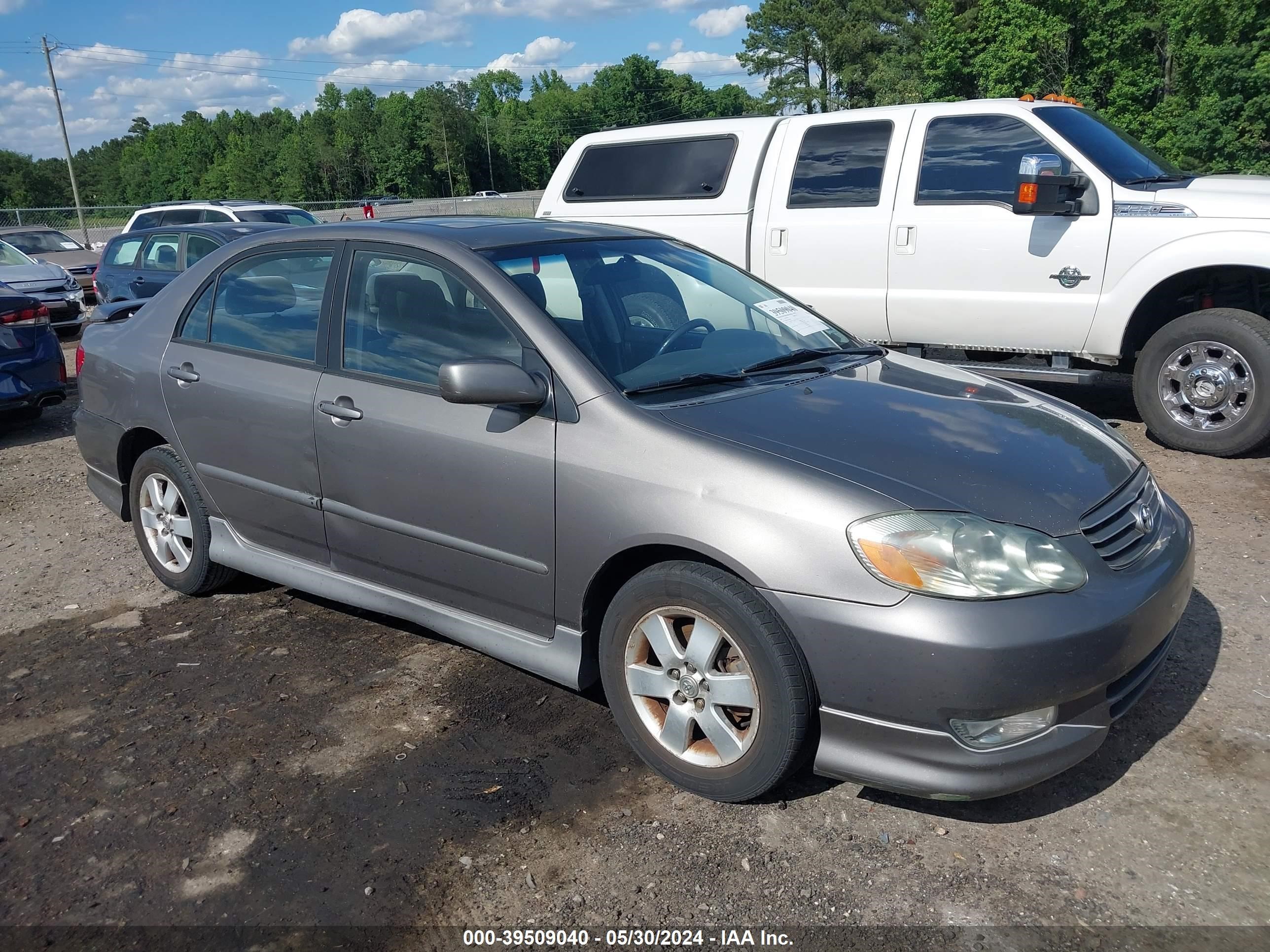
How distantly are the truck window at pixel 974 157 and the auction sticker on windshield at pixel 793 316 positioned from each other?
3.17 metres

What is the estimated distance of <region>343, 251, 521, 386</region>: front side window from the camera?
3.55 m

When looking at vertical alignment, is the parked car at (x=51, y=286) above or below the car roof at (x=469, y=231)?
below

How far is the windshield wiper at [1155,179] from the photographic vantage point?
640 centimetres

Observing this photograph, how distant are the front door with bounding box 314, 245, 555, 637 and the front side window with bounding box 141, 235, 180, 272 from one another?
32.8 feet

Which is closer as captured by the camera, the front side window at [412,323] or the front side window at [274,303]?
the front side window at [412,323]

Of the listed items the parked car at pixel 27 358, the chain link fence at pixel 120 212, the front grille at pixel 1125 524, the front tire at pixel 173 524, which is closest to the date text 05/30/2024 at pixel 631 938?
the front grille at pixel 1125 524

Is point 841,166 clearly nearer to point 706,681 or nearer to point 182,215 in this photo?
point 706,681

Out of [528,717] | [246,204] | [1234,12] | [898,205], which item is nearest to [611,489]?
[528,717]

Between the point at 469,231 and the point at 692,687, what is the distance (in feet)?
6.53

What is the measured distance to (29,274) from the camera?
50.1ft

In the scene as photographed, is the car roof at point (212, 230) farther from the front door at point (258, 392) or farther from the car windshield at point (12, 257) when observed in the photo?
the front door at point (258, 392)

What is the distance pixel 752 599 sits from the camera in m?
2.79

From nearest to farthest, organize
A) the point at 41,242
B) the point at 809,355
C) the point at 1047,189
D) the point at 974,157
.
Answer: the point at 809,355 < the point at 1047,189 < the point at 974,157 < the point at 41,242

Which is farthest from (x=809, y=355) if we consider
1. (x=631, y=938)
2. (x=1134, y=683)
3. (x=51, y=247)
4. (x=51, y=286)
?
(x=51, y=247)
